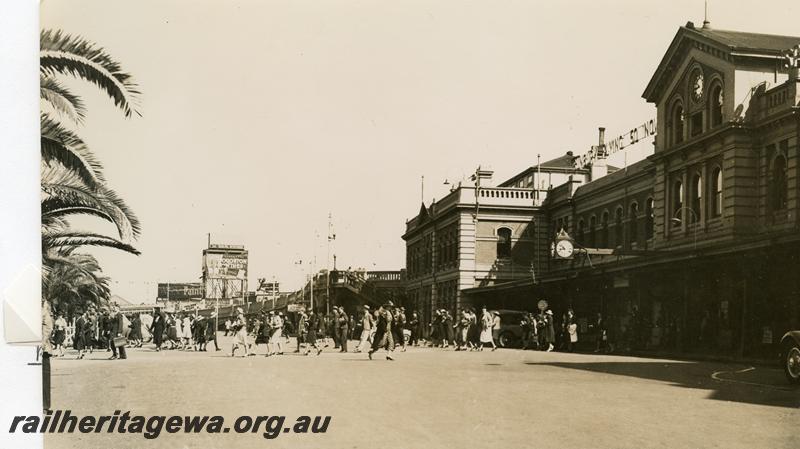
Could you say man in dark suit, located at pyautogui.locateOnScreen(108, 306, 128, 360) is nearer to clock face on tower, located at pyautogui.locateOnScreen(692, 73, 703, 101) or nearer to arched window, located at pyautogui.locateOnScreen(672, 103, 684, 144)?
arched window, located at pyautogui.locateOnScreen(672, 103, 684, 144)

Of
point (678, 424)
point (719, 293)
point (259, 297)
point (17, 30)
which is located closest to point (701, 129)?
point (719, 293)

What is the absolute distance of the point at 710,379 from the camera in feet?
53.2

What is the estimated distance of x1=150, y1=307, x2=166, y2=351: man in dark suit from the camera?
3203cm

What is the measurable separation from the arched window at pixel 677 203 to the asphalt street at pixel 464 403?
10408mm

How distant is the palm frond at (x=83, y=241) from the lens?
45.2 ft

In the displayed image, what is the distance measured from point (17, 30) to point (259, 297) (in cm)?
9827

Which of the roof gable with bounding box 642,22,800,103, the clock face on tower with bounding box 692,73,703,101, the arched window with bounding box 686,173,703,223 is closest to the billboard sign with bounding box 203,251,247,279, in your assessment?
the arched window with bounding box 686,173,703,223

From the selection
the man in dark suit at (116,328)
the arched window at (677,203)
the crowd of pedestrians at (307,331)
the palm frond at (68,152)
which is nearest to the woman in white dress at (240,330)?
the crowd of pedestrians at (307,331)

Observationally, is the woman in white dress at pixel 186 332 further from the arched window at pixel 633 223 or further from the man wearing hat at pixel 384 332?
the arched window at pixel 633 223

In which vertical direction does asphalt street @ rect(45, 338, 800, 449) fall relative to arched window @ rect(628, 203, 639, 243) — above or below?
below

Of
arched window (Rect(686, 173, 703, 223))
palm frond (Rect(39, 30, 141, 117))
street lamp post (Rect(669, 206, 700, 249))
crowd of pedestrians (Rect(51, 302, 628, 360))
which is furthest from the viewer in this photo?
arched window (Rect(686, 173, 703, 223))

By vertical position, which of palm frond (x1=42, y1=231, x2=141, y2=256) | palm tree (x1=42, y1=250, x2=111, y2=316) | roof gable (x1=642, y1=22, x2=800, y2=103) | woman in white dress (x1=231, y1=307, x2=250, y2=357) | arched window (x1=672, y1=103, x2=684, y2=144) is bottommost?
woman in white dress (x1=231, y1=307, x2=250, y2=357)

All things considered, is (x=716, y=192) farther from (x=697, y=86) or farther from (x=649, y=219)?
(x=649, y=219)

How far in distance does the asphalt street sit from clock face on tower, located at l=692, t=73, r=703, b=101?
11866 millimetres
